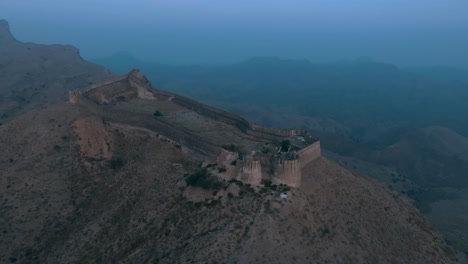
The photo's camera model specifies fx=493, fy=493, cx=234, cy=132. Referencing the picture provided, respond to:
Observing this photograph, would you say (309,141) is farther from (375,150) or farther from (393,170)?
(375,150)

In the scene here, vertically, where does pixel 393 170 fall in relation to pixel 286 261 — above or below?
below

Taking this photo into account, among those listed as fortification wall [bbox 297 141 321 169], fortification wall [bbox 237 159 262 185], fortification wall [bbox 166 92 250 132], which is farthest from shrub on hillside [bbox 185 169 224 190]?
fortification wall [bbox 166 92 250 132]

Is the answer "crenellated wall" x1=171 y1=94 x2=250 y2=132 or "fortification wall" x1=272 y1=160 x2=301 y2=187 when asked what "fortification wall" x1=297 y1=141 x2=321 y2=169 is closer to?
"fortification wall" x1=272 y1=160 x2=301 y2=187

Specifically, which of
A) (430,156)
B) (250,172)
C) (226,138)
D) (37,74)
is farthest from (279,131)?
(37,74)

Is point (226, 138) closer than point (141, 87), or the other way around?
point (226, 138)

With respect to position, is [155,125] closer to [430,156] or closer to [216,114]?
[216,114]

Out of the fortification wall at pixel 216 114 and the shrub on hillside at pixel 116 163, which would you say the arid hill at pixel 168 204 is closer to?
the shrub on hillside at pixel 116 163

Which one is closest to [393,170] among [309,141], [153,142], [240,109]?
[309,141]

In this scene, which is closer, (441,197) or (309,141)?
(309,141)
